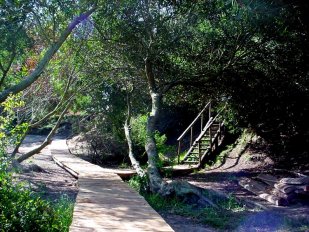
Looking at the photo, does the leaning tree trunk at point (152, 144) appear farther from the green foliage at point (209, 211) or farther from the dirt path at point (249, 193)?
the dirt path at point (249, 193)

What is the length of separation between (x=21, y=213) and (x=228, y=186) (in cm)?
790

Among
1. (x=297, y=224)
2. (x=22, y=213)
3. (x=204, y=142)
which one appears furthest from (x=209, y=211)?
(x=204, y=142)

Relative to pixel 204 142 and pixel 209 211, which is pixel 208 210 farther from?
pixel 204 142

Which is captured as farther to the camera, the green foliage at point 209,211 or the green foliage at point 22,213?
the green foliage at point 209,211

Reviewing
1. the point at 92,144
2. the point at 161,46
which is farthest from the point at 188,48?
the point at 92,144

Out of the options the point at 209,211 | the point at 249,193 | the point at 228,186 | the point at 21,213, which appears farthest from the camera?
the point at 228,186

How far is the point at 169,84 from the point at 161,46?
66.8 inches

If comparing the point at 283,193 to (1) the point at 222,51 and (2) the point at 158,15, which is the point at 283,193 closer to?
(1) the point at 222,51

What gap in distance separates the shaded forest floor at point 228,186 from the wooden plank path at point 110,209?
0.86 metres

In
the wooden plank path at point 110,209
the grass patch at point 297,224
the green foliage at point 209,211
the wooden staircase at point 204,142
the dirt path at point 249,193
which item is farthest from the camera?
the wooden staircase at point 204,142

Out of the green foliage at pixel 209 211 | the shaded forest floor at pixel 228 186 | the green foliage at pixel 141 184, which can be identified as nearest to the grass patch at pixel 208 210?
the green foliage at pixel 209 211

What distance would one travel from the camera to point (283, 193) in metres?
9.47

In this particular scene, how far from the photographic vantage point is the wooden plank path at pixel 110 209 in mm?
5199

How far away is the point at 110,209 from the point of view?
6293mm
